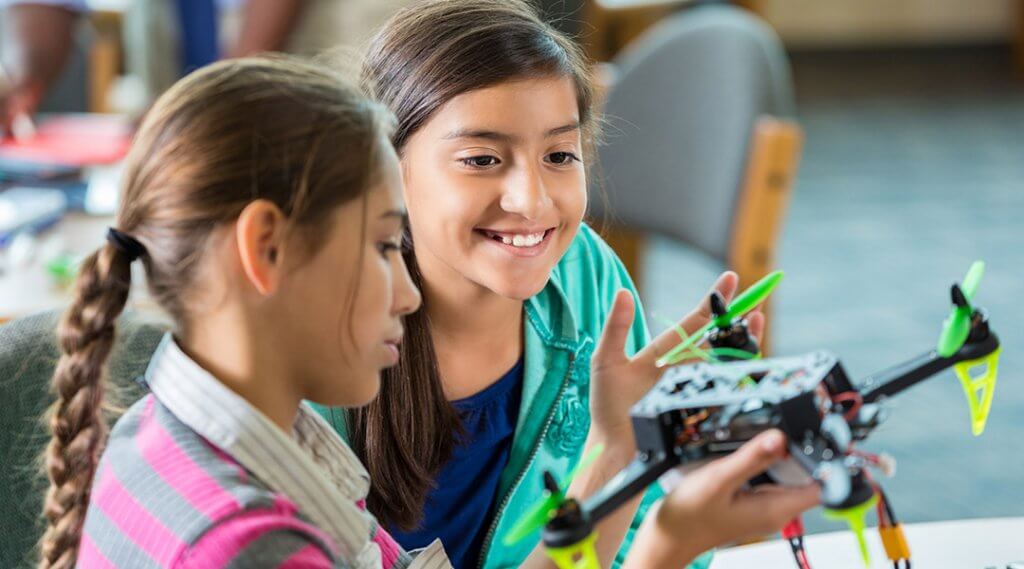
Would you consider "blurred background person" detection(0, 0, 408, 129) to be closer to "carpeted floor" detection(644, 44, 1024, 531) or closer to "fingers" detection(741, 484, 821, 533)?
"carpeted floor" detection(644, 44, 1024, 531)

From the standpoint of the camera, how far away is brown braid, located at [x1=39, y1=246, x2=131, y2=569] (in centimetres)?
90

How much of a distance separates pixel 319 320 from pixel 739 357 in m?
0.29

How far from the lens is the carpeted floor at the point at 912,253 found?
2.87 m

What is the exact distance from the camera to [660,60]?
2.44m

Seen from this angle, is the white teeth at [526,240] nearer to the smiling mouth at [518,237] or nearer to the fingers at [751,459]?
the smiling mouth at [518,237]

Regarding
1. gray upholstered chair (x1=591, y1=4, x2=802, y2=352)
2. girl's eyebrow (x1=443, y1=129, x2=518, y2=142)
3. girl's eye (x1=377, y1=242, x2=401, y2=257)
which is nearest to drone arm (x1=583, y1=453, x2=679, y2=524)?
girl's eye (x1=377, y1=242, x2=401, y2=257)

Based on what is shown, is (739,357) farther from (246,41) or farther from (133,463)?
(246,41)

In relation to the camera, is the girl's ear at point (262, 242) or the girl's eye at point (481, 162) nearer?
the girl's ear at point (262, 242)

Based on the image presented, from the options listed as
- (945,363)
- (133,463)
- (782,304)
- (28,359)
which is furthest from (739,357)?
(782,304)

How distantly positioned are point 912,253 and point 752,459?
3.52m

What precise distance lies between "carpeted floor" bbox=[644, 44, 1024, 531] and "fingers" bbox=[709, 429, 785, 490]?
5.96 feet

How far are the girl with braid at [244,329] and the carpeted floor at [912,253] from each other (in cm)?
179

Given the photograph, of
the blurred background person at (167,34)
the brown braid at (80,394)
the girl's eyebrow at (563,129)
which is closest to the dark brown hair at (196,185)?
the brown braid at (80,394)

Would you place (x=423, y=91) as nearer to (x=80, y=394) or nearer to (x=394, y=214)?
(x=394, y=214)
